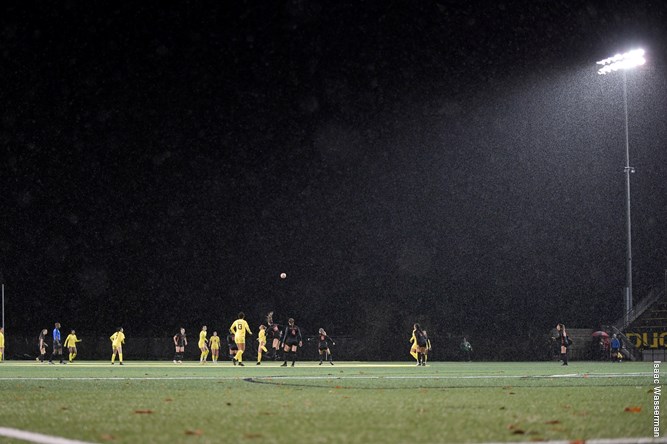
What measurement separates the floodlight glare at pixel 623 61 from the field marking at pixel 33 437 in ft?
130

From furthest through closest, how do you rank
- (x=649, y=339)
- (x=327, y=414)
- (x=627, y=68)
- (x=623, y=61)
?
(x=649, y=339), (x=627, y=68), (x=623, y=61), (x=327, y=414)

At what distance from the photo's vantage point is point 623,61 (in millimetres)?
43156

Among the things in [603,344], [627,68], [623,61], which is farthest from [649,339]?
[623,61]

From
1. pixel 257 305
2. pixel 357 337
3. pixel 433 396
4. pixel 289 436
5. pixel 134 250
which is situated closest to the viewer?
pixel 289 436

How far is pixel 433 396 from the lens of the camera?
12.5 m

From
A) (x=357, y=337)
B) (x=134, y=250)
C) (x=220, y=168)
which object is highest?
(x=220, y=168)

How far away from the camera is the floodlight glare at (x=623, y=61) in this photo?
42.7 m

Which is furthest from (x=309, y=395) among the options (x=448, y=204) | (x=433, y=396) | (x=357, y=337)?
(x=448, y=204)

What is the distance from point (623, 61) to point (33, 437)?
4053 cm

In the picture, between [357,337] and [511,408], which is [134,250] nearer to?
[357,337]

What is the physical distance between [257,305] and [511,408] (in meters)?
49.1

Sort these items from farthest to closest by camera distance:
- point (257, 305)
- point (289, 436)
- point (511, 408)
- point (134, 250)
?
point (134, 250) → point (257, 305) → point (511, 408) → point (289, 436)

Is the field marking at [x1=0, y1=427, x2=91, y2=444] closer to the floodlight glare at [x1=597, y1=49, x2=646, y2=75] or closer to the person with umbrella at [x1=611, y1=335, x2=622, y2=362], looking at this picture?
the person with umbrella at [x1=611, y1=335, x2=622, y2=362]

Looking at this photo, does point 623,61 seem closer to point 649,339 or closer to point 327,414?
point 649,339
